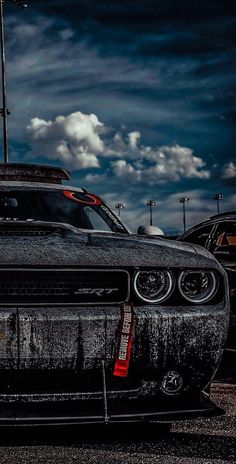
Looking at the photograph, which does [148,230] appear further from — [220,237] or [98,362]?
[220,237]

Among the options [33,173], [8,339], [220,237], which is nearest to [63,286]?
[8,339]

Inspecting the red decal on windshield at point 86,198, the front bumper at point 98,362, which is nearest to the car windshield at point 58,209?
the red decal on windshield at point 86,198

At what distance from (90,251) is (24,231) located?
0.45 metres

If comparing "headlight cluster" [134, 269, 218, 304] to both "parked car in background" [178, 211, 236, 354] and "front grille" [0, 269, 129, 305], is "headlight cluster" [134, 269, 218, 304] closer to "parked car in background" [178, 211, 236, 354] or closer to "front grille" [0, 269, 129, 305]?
"front grille" [0, 269, 129, 305]

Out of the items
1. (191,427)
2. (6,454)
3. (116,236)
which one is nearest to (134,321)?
(116,236)

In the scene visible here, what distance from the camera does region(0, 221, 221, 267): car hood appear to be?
2887 mm

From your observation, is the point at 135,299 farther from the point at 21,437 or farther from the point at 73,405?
the point at 21,437

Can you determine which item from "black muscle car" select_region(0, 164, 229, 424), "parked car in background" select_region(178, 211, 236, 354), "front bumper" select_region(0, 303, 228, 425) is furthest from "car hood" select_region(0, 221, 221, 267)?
"parked car in background" select_region(178, 211, 236, 354)

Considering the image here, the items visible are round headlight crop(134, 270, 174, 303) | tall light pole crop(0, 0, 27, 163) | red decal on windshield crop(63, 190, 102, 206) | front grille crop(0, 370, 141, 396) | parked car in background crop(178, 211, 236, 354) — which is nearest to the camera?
front grille crop(0, 370, 141, 396)

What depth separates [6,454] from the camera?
118 inches

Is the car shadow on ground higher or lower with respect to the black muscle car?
lower

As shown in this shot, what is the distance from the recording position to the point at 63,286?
2926 millimetres

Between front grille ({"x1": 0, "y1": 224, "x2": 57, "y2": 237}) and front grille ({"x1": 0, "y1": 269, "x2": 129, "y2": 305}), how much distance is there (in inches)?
11.8

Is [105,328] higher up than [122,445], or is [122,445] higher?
[105,328]
